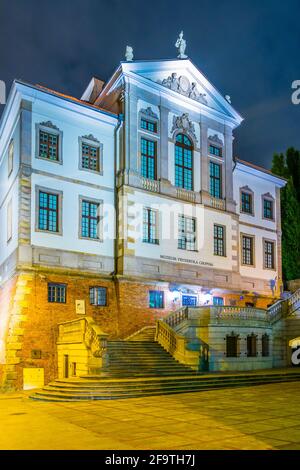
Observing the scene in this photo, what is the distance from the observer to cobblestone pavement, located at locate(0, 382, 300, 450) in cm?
1165

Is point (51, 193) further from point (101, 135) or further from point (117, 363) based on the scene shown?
point (117, 363)

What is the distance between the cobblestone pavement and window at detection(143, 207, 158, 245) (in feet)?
45.0

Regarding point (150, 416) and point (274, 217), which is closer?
point (150, 416)

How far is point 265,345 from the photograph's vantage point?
32.1 metres

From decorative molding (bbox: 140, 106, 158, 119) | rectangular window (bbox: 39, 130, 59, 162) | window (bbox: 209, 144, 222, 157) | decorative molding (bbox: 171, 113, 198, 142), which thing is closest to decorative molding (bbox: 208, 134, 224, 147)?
window (bbox: 209, 144, 222, 157)

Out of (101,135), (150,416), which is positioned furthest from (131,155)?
(150,416)

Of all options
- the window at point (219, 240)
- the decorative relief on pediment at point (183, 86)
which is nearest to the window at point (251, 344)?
the window at point (219, 240)

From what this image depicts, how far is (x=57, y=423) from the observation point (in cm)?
1478

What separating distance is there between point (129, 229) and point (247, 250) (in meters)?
11.5

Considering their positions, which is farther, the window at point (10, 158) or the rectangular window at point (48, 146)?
the window at point (10, 158)

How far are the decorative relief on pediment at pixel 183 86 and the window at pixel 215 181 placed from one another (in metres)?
4.60

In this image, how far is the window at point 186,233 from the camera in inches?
1371

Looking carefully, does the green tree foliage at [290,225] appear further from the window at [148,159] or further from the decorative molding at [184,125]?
the window at [148,159]
